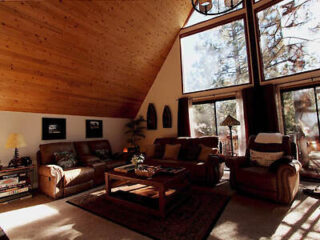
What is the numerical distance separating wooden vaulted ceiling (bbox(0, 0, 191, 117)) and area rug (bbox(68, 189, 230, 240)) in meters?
2.47

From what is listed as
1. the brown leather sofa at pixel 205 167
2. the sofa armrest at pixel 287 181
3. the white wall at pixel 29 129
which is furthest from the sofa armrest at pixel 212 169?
the white wall at pixel 29 129

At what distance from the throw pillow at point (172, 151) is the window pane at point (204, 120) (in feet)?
3.54

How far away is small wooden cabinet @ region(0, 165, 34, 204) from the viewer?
3133 mm

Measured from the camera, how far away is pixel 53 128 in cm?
440

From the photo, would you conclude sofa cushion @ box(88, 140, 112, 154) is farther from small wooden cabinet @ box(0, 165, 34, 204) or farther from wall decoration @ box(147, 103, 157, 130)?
wall decoration @ box(147, 103, 157, 130)

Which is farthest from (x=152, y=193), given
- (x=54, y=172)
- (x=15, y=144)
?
(x=15, y=144)

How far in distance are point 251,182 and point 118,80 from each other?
400 cm

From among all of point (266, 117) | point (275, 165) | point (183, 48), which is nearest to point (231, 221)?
point (275, 165)

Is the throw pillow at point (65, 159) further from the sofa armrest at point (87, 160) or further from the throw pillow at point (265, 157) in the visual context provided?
the throw pillow at point (265, 157)

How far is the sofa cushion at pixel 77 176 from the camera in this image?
11.0 ft

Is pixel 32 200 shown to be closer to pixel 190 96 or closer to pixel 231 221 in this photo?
pixel 231 221

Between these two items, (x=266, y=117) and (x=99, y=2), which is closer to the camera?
(x=99, y=2)

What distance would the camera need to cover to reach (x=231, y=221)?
2242mm

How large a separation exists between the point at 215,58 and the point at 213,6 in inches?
109
